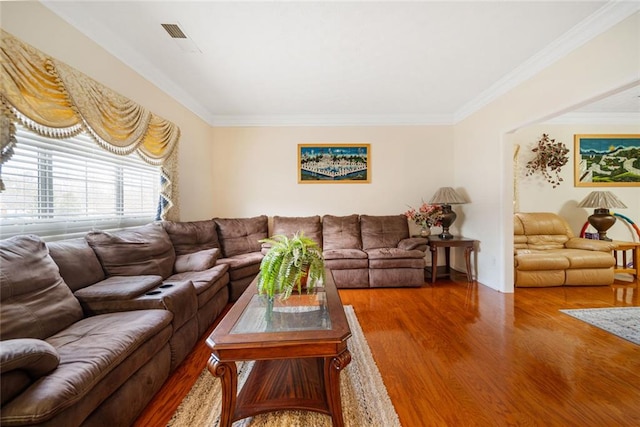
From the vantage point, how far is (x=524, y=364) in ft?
5.86

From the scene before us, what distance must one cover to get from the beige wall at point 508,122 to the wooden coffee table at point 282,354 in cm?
281

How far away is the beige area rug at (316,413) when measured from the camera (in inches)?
51.6

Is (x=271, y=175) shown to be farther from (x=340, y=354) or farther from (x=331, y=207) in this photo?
(x=340, y=354)

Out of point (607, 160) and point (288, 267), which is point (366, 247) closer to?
point (288, 267)

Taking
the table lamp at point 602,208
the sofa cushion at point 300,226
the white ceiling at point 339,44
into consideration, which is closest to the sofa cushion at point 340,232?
the sofa cushion at point 300,226

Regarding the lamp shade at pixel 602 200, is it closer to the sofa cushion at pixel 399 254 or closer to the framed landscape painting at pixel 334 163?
the sofa cushion at pixel 399 254

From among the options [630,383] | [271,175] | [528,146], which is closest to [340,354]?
[630,383]

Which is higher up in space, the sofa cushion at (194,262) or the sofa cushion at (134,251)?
the sofa cushion at (134,251)

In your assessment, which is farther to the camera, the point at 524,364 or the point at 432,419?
the point at 524,364

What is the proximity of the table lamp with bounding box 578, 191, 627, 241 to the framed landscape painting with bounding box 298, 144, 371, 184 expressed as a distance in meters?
3.56

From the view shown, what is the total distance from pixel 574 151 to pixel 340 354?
5572 mm

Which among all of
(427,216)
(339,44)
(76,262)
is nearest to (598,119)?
(427,216)

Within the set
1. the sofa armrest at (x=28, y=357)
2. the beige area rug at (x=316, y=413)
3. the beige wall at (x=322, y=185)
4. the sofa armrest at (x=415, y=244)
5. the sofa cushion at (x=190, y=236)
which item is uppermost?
the beige wall at (x=322, y=185)

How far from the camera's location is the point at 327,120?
13.9ft
